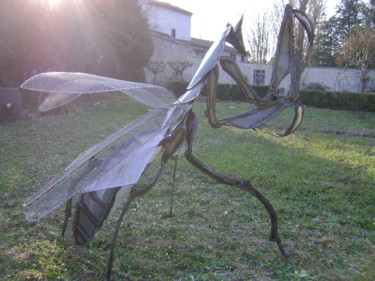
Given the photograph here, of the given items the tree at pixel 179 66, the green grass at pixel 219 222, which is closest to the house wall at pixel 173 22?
the tree at pixel 179 66

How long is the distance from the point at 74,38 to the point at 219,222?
13.5 metres

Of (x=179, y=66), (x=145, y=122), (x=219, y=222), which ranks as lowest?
(x=219, y=222)

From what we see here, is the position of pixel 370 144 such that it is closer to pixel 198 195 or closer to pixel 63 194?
pixel 198 195

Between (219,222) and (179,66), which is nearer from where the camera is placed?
(219,222)

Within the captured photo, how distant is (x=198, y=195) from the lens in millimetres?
5781

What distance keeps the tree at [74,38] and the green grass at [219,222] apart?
5.38 m

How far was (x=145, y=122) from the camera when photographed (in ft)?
11.9

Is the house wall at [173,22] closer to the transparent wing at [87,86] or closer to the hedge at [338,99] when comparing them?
the hedge at [338,99]

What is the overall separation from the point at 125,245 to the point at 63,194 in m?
1.27

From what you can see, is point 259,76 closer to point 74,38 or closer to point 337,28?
point 337,28

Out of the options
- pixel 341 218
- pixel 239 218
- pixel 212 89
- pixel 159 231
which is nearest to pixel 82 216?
pixel 159 231

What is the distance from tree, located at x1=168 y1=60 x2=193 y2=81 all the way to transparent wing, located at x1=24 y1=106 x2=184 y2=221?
72.4ft

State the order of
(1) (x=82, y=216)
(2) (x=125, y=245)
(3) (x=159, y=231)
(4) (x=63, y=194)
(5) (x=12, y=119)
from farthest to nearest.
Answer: (5) (x=12, y=119) → (3) (x=159, y=231) → (2) (x=125, y=245) → (1) (x=82, y=216) → (4) (x=63, y=194)

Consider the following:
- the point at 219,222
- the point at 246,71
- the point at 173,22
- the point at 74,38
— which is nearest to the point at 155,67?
the point at 246,71
